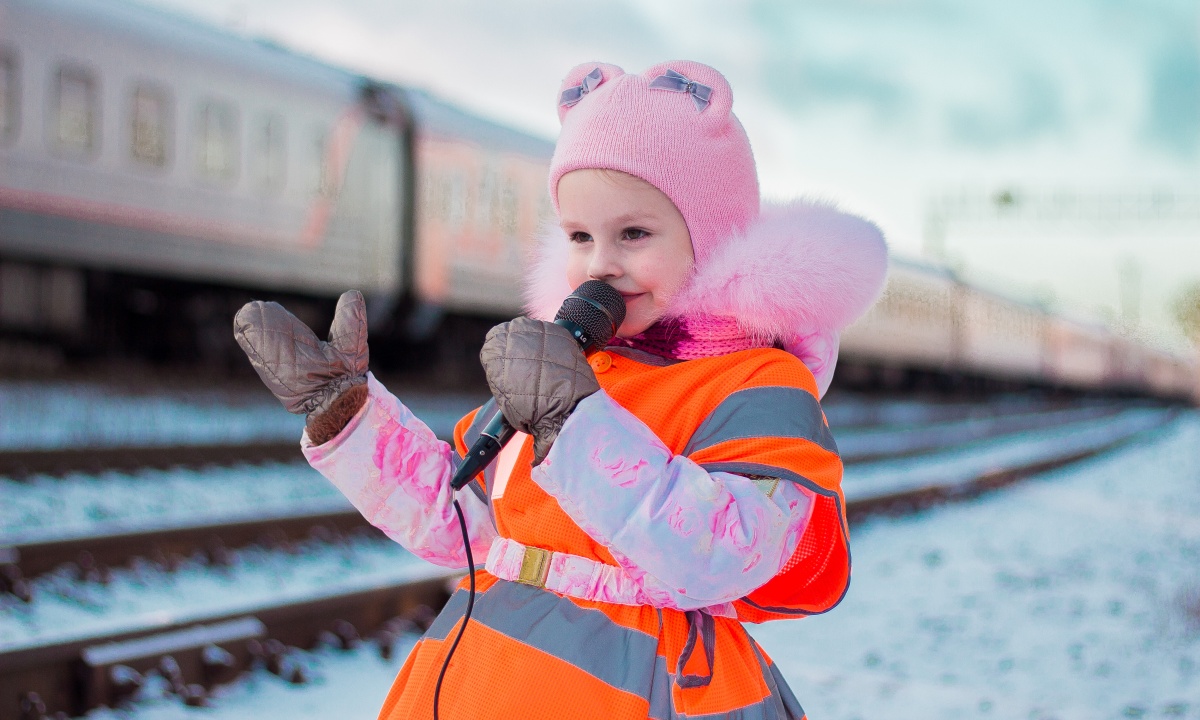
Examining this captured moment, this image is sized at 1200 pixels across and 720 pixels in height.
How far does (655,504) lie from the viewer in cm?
126

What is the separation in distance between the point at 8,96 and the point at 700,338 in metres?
8.64

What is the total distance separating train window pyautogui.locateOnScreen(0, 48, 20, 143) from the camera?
27.2 feet

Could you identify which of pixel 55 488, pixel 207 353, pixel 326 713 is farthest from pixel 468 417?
pixel 207 353

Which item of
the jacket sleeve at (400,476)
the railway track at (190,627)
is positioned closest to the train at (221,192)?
the railway track at (190,627)

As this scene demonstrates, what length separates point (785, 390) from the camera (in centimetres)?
139

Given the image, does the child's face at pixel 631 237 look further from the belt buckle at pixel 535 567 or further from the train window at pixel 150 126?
A: the train window at pixel 150 126

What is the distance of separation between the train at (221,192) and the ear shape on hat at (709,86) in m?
8.35

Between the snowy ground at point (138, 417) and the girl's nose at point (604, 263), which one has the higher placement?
the girl's nose at point (604, 263)

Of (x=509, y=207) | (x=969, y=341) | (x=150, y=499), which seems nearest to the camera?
(x=150, y=499)

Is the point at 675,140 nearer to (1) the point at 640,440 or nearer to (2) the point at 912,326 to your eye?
(1) the point at 640,440

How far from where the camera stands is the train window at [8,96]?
8.30 m

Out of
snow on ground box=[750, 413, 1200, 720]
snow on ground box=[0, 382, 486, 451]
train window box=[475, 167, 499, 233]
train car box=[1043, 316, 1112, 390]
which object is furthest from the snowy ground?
train car box=[1043, 316, 1112, 390]

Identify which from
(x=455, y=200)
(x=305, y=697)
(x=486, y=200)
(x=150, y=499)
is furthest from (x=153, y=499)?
(x=486, y=200)

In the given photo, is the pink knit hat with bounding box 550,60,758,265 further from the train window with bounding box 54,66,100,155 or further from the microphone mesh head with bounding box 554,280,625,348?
the train window with bounding box 54,66,100,155
